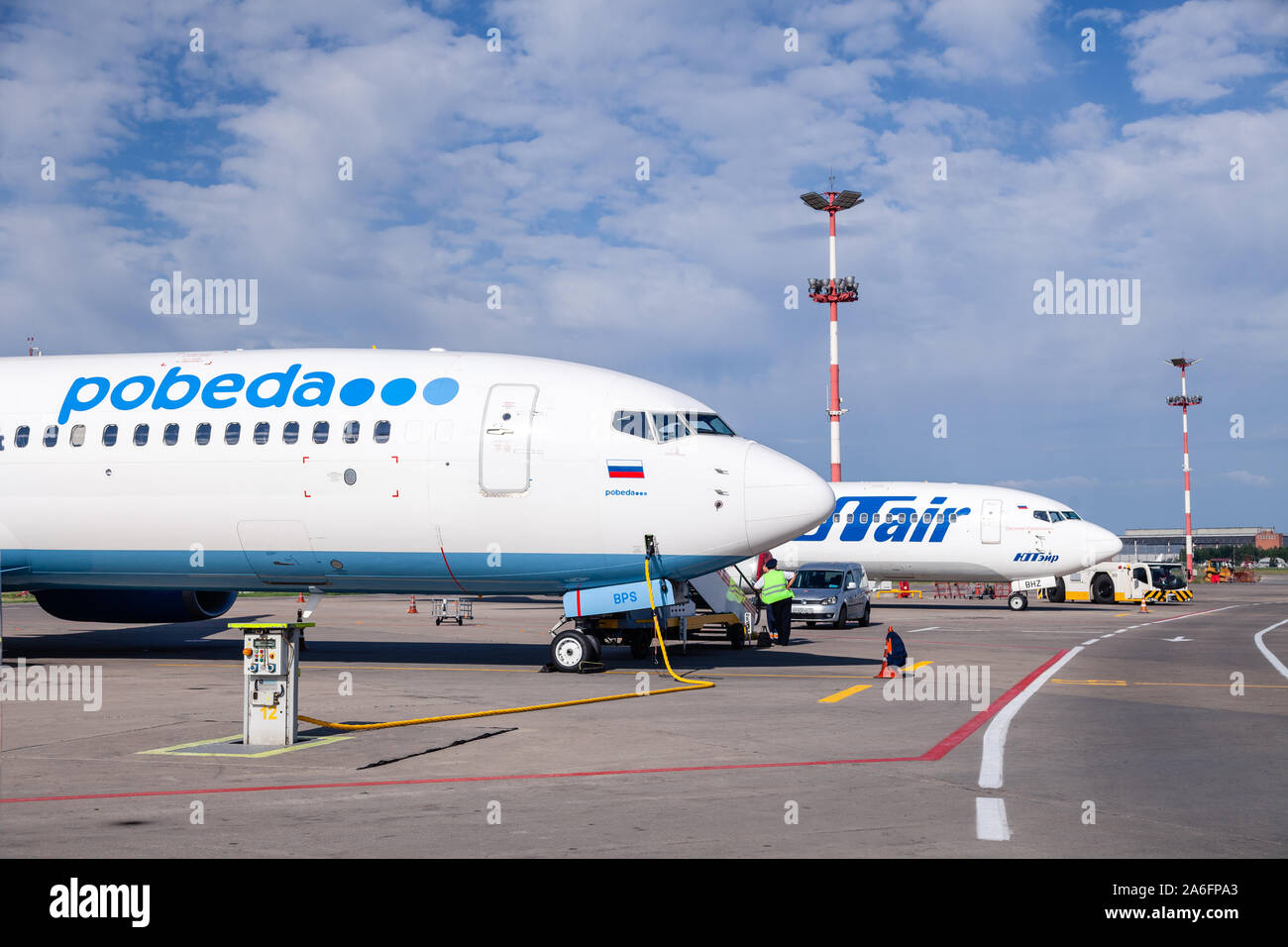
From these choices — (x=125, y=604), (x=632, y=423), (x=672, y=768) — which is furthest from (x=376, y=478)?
(x=672, y=768)

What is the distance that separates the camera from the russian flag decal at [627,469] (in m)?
19.5

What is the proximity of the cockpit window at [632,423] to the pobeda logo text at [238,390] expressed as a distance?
3.01 metres

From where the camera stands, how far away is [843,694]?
17.0 metres

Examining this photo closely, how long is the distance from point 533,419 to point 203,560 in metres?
6.71

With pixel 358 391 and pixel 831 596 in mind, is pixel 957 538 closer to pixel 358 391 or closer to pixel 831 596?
pixel 831 596

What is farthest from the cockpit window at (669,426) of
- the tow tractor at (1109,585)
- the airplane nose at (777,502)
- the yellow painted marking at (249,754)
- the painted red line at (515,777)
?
the tow tractor at (1109,585)

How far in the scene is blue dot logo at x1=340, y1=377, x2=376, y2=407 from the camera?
20.6m

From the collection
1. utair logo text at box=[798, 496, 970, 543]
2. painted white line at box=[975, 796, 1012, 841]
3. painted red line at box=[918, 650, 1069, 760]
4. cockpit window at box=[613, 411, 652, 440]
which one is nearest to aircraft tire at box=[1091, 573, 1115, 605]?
utair logo text at box=[798, 496, 970, 543]

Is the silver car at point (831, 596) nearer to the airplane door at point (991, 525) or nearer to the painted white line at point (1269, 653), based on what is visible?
the airplane door at point (991, 525)

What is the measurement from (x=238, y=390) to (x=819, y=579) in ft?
73.4
